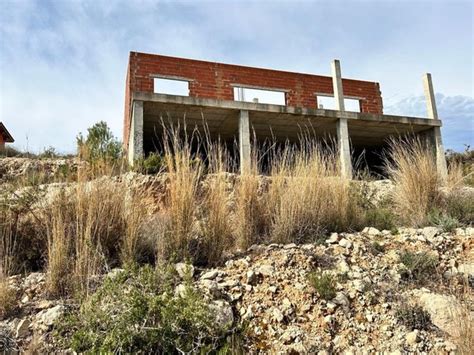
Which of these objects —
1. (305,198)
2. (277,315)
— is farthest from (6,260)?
(305,198)

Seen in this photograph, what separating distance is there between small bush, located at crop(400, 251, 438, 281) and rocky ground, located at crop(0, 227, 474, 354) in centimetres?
4

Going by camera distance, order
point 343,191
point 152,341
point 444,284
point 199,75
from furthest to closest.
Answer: point 199,75, point 343,191, point 444,284, point 152,341

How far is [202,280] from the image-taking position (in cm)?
334

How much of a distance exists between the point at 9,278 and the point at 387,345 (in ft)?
9.87

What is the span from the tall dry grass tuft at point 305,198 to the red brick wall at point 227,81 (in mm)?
7365

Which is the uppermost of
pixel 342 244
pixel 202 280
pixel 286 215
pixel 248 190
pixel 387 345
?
pixel 248 190

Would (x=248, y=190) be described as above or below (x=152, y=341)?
above

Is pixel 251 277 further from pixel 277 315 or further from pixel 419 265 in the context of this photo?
pixel 419 265

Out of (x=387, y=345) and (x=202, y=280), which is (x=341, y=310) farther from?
(x=202, y=280)

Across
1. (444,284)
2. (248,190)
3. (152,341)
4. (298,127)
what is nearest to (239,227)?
(248,190)

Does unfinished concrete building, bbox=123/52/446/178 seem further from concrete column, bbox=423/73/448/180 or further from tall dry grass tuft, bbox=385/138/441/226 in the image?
tall dry grass tuft, bbox=385/138/441/226

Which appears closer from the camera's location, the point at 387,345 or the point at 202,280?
the point at 387,345

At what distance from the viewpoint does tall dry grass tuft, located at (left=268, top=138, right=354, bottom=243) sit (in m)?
4.22

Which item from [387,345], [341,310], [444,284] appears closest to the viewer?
[387,345]
